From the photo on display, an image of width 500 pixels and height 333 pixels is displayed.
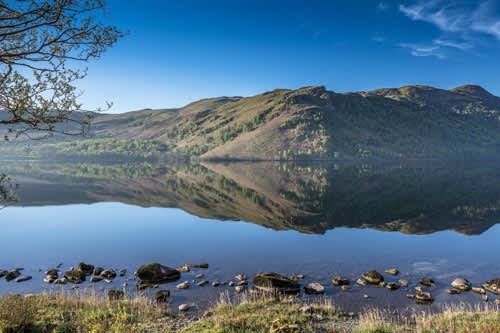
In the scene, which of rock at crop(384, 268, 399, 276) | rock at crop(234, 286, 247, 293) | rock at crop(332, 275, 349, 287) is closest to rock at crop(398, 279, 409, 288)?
rock at crop(384, 268, 399, 276)

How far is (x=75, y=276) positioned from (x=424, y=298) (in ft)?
69.2

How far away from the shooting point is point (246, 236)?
119 feet

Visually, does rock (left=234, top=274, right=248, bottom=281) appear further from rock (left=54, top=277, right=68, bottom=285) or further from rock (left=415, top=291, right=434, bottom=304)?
rock (left=54, top=277, right=68, bottom=285)

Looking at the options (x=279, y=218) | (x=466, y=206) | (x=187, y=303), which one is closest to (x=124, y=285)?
(x=187, y=303)

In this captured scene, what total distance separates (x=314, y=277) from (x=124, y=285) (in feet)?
39.5

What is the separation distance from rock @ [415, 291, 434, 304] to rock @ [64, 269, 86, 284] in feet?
65.9

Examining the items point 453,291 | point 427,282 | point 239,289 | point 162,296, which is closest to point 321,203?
point 427,282

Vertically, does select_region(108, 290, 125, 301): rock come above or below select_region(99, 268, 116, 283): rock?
above

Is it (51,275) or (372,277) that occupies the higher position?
(372,277)

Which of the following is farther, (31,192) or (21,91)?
(31,192)

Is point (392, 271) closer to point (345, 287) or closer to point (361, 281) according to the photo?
point (361, 281)

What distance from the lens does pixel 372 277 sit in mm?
21484

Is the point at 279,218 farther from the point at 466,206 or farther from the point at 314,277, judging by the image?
the point at 466,206

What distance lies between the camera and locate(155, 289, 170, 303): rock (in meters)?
18.3
